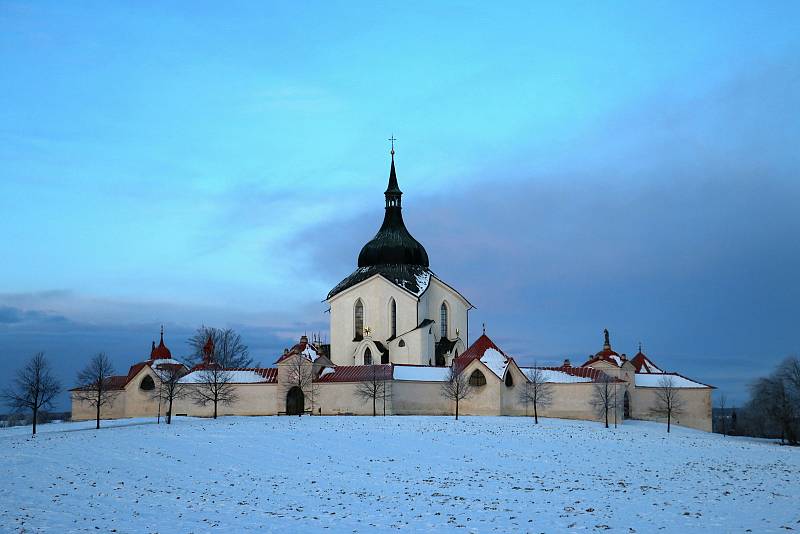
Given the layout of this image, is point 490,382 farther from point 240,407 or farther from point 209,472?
point 209,472

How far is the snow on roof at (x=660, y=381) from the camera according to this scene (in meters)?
67.4

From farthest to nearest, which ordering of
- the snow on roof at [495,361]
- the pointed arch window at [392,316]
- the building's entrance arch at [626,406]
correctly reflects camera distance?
1. the pointed arch window at [392,316]
2. the building's entrance arch at [626,406]
3. the snow on roof at [495,361]

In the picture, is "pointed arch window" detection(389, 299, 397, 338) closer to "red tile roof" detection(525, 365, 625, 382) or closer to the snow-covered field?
"red tile roof" detection(525, 365, 625, 382)

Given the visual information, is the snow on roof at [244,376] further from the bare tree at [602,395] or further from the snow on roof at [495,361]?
the bare tree at [602,395]

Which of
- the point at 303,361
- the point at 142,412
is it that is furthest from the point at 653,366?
the point at 142,412

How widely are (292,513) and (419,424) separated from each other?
89.0 ft

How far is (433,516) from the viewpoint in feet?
71.8

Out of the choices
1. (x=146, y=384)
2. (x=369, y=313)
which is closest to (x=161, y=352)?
(x=146, y=384)

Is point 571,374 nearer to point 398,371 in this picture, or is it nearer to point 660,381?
point 660,381

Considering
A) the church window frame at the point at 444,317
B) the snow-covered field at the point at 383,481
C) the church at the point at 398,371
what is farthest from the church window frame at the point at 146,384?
the church window frame at the point at 444,317

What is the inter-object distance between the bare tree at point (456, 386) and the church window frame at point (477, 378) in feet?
1.05

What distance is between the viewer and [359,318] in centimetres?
7394

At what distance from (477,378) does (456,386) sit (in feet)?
10.1

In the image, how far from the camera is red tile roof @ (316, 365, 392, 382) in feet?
194
